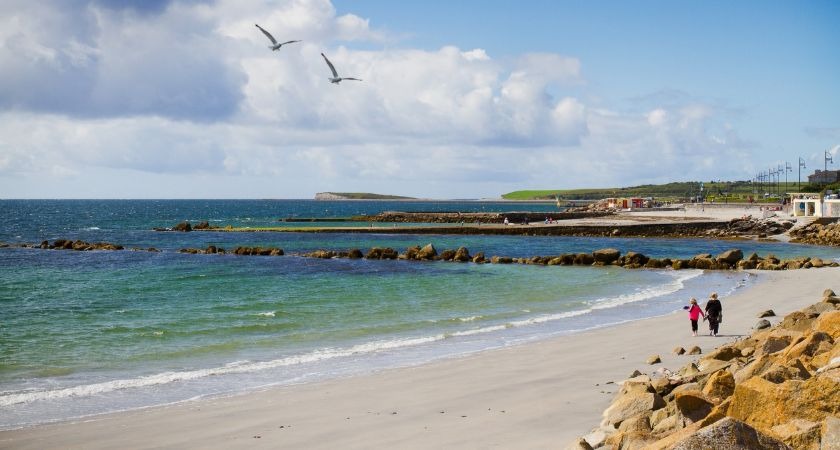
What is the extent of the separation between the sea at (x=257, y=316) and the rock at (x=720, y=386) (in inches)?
334

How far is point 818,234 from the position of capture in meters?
66.1

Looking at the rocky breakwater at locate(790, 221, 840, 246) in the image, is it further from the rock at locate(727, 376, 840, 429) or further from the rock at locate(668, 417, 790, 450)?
the rock at locate(668, 417, 790, 450)

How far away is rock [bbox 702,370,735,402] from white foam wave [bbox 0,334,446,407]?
10.5m

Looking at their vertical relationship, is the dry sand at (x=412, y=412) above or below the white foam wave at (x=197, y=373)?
above

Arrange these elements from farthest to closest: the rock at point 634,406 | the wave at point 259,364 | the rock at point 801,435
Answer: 1. the wave at point 259,364
2. the rock at point 634,406
3. the rock at point 801,435

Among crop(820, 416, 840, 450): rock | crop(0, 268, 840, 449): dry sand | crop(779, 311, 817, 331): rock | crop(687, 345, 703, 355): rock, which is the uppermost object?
crop(820, 416, 840, 450): rock

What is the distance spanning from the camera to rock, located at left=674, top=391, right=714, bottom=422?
355 inches

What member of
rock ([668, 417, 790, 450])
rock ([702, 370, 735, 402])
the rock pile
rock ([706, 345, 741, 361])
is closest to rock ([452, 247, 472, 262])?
Result: the rock pile

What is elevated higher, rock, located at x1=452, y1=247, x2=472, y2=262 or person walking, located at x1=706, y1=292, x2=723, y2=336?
person walking, located at x1=706, y1=292, x2=723, y2=336

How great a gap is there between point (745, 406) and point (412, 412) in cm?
621

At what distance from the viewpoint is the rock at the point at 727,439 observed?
6.28 meters

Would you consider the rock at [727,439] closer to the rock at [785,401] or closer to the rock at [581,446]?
the rock at [785,401]

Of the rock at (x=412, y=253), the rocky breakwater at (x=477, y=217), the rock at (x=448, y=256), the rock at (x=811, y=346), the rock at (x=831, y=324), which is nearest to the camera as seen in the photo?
the rock at (x=811, y=346)

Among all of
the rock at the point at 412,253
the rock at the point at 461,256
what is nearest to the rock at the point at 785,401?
the rock at the point at 461,256
